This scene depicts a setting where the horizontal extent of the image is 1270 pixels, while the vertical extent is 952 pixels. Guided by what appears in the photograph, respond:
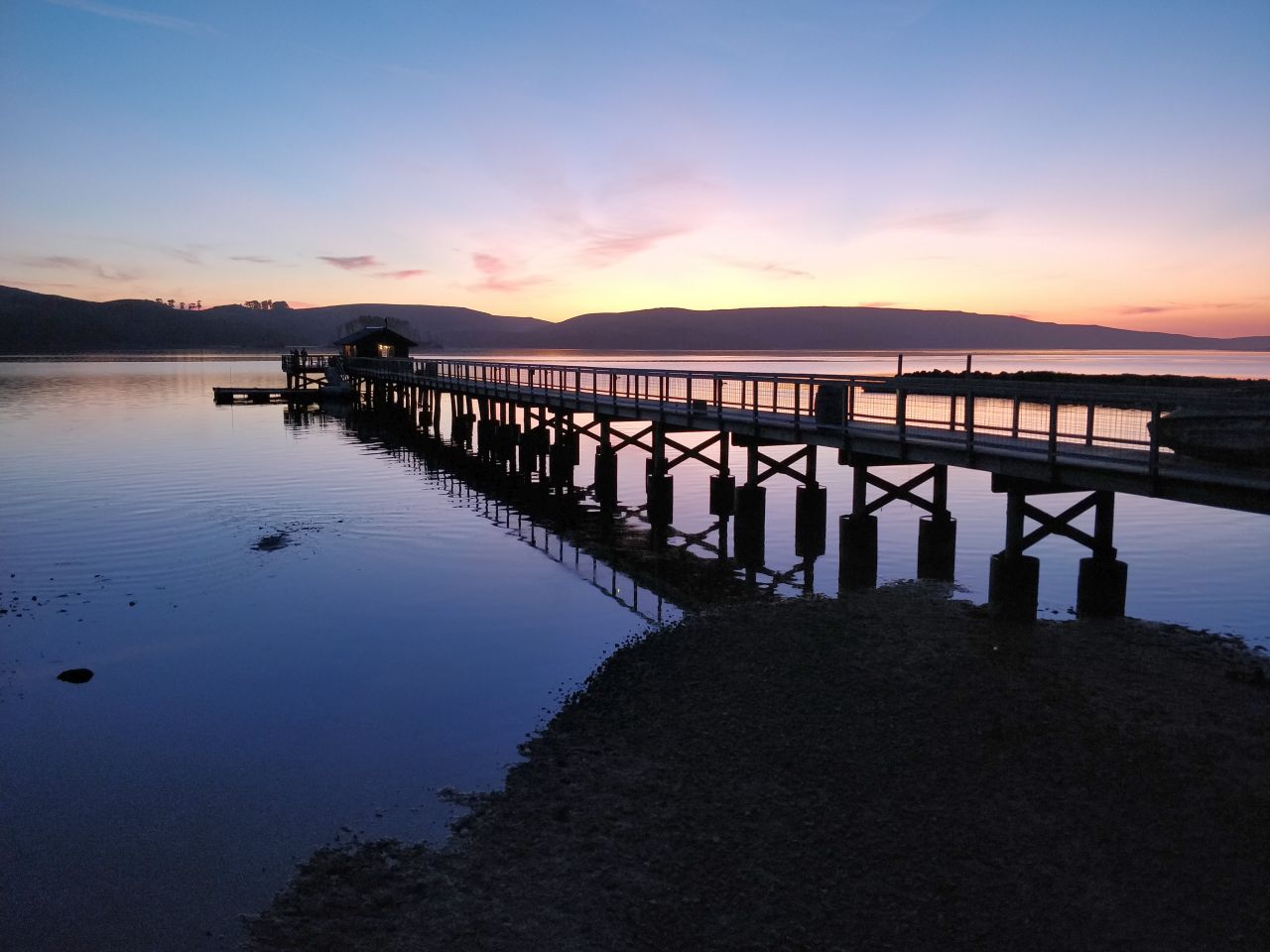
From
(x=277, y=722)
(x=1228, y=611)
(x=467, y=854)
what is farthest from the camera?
(x=1228, y=611)

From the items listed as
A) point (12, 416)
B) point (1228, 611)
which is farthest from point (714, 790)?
point (12, 416)

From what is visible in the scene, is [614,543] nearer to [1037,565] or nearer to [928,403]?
[1037,565]

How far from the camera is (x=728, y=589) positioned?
16953mm

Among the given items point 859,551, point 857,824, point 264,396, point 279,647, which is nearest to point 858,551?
point 859,551

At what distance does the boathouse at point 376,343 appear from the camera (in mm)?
75375

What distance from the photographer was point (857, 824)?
7480 mm

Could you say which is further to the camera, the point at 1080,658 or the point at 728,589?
the point at 728,589

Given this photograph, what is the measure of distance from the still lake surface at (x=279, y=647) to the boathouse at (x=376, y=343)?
1801 inches

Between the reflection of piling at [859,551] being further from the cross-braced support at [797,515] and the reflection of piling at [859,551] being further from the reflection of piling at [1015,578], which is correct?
the reflection of piling at [1015,578]

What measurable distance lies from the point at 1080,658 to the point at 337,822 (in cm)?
940

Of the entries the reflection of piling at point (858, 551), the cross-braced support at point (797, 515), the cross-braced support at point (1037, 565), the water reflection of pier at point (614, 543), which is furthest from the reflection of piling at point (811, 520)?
the cross-braced support at point (1037, 565)

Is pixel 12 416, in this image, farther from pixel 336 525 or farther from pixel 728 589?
pixel 728 589

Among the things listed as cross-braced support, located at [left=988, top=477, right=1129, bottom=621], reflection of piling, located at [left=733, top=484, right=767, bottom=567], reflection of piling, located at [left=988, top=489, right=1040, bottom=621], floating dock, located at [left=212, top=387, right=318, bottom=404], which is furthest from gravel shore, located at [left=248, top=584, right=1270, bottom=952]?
floating dock, located at [left=212, top=387, right=318, bottom=404]

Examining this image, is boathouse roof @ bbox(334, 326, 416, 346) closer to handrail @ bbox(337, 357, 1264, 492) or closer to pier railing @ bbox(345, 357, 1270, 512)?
handrail @ bbox(337, 357, 1264, 492)
